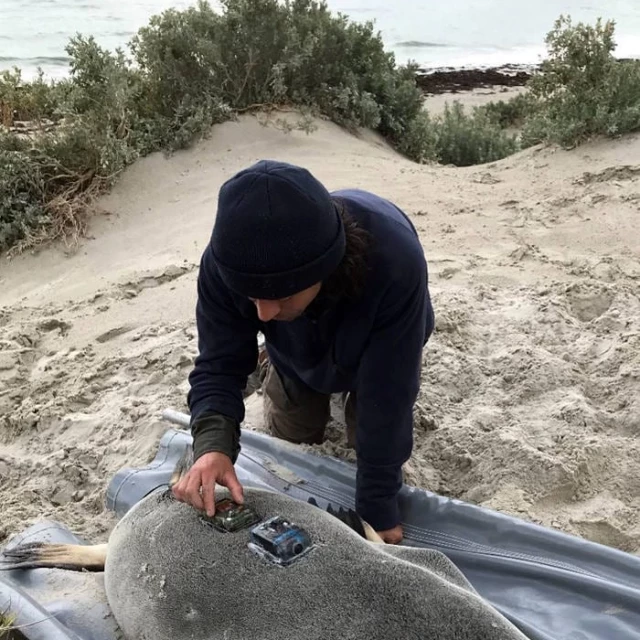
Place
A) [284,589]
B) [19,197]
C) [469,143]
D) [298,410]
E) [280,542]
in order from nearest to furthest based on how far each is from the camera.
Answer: [284,589]
[280,542]
[298,410]
[19,197]
[469,143]

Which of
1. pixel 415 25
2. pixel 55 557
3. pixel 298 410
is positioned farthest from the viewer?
pixel 415 25

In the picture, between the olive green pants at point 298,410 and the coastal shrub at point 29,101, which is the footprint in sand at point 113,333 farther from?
the coastal shrub at point 29,101

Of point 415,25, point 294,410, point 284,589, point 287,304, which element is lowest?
point 294,410

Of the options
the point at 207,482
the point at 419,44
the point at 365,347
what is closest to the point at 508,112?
the point at 419,44

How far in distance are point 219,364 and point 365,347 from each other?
49 centimetres

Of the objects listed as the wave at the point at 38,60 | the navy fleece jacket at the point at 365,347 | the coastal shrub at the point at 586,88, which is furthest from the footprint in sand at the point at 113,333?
the wave at the point at 38,60

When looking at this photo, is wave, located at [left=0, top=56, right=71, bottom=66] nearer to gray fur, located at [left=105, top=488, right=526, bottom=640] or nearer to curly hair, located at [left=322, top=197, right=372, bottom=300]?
curly hair, located at [left=322, top=197, right=372, bottom=300]

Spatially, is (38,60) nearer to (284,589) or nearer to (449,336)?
(449,336)

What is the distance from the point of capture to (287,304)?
214cm

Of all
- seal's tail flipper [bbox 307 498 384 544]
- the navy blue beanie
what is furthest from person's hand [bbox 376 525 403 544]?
the navy blue beanie

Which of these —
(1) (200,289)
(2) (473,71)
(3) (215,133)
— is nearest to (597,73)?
(3) (215,133)

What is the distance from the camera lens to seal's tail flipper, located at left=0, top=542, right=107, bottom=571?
235cm

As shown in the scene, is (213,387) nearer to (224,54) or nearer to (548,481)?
(548,481)

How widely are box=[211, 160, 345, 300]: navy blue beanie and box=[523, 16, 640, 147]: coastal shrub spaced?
167 inches
